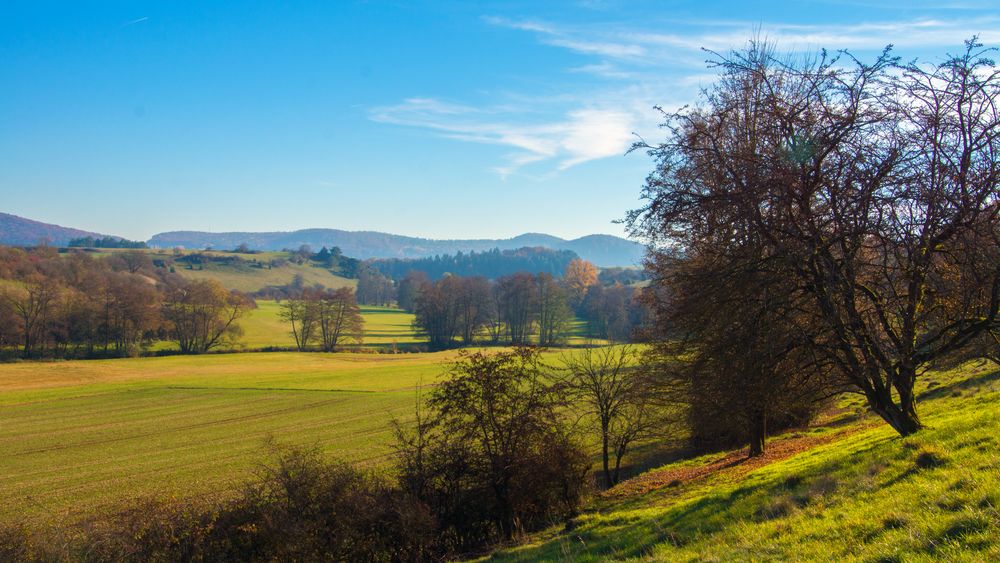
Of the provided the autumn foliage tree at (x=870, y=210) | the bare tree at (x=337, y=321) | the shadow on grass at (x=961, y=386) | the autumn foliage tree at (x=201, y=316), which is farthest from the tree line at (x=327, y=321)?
the autumn foliage tree at (x=870, y=210)

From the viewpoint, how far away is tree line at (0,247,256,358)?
77.1 meters

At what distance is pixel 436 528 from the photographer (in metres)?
18.0

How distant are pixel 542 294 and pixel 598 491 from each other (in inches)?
3177

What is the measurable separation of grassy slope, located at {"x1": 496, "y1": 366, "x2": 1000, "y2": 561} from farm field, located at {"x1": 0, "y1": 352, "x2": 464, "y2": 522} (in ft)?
66.6

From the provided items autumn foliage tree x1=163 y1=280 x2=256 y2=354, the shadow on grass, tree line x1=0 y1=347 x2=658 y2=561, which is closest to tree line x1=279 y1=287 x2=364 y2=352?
autumn foliage tree x1=163 y1=280 x2=256 y2=354

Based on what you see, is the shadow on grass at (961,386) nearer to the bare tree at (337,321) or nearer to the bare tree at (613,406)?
the bare tree at (613,406)

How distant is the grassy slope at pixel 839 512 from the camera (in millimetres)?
6574

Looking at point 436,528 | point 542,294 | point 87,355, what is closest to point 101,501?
point 436,528

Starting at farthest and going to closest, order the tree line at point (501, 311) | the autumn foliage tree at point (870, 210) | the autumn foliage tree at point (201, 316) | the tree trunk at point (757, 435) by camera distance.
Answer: the tree line at point (501, 311)
the autumn foliage tree at point (201, 316)
the tree trunk at point (757, 435)
the autumn foliage tree at point (870, 210)

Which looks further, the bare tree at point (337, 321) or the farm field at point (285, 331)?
the farm field at point (285, 331)

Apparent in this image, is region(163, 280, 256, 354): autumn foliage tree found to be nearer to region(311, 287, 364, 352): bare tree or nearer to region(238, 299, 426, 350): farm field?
region(238, 299, 426, 350): farm field

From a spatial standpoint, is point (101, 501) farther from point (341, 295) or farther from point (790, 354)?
point (341, 295)

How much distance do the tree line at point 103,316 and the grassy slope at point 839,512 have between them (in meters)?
88.0

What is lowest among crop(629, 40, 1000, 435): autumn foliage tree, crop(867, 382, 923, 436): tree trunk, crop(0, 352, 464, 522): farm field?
crop(0, 352, 464, 522): farm field
